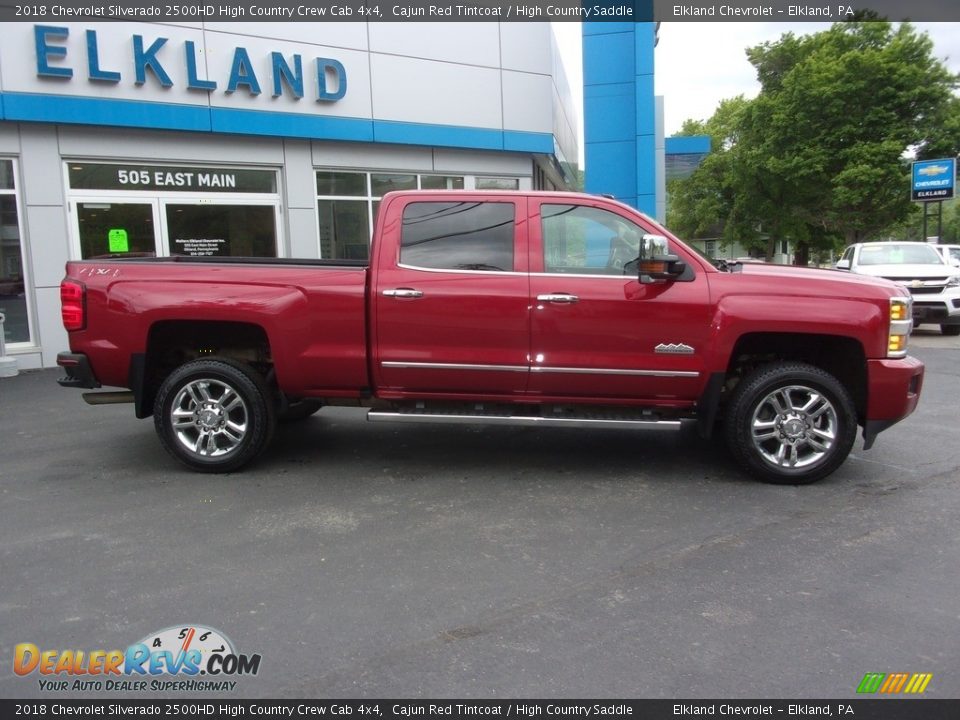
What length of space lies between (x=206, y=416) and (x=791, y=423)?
162 inches

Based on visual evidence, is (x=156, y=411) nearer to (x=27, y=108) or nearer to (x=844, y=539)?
(x=844, y=539)

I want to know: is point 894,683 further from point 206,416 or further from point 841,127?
point 841,127

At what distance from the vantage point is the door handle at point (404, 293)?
5.22 m

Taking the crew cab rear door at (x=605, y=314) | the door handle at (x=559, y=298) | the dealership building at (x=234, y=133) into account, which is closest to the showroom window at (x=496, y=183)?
the dealership building at (x=234, y=133)

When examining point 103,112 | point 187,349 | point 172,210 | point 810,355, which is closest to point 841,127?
point 172,210

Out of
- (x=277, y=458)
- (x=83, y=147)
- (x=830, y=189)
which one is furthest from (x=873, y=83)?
(x=277, y=458)

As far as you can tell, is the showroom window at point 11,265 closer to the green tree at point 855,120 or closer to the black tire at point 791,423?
the black tire at point 791,423

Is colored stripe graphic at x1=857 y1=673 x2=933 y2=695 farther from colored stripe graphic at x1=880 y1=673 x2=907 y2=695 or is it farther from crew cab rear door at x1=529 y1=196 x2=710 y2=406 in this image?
crew cab rear door at x1=529 y1=196 x2=710 y2=406

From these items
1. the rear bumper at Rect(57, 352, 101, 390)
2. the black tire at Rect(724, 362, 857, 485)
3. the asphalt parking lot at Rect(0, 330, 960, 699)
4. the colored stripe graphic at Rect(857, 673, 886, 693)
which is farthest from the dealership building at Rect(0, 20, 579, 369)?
the colored stripe graphic at Rect(857, 673, 886, 693)

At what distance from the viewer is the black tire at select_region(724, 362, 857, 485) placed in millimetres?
5039

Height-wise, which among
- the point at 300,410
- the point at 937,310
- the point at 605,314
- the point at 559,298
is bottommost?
the point at 300,410

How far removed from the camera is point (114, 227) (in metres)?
11.0

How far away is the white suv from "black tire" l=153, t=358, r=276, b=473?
11.8 metres

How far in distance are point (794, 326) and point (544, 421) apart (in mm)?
1778
